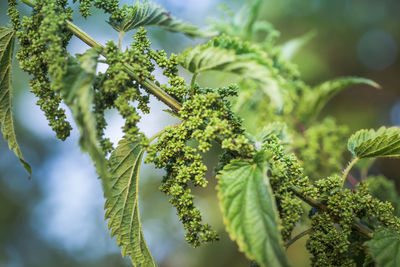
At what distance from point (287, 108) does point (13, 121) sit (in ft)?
5.53

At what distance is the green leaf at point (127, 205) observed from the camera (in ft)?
3.57

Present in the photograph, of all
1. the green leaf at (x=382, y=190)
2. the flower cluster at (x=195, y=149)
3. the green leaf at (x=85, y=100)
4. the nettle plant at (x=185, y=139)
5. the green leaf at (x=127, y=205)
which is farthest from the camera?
the green leaf at (x=382, y=190)

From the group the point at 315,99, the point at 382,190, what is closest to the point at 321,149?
the point at 315,99

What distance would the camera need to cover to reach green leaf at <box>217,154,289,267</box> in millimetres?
816

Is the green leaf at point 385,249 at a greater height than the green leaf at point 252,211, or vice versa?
the green leaf at point 252,211

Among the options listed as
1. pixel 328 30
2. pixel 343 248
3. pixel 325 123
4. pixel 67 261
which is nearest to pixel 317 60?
pixel 328 30

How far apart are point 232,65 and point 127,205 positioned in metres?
0.64

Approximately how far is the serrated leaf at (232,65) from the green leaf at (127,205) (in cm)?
38

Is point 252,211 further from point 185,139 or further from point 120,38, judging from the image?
point 120,38

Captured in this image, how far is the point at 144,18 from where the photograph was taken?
1108 mm

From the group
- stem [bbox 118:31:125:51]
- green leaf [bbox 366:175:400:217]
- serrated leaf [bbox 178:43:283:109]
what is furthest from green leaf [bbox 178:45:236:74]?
green leaf [bbox 366:175:400:217]

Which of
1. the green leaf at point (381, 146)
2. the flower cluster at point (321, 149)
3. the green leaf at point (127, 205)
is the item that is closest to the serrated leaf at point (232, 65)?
the green leaf at point (127, 205)

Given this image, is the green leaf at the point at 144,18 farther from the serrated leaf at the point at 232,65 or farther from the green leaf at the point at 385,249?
the green leaf at the point at 385,249

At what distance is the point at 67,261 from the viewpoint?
25.6ft
